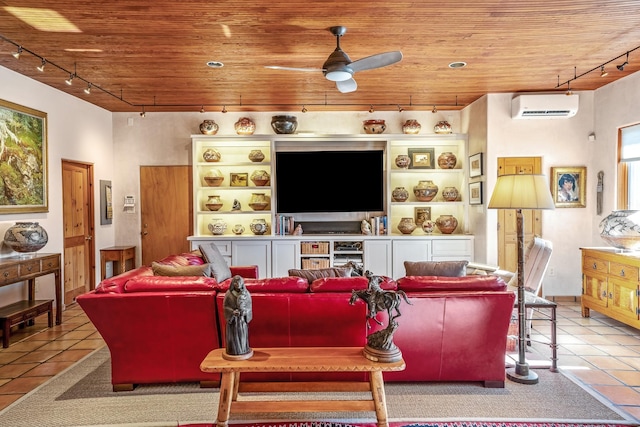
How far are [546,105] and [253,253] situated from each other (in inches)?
175

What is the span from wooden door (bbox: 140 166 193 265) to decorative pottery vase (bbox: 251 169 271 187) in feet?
3.60

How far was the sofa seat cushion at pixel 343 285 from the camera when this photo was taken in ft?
9.43

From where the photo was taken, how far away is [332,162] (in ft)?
21.1

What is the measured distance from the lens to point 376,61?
3416 mm

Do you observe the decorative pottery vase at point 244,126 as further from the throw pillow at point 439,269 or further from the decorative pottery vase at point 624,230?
the decorative pottery vase at point 624,230

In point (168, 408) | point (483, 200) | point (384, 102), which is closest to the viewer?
point (168, 408)

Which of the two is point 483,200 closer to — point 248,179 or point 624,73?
point 624,73

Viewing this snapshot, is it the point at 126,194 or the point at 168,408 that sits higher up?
the point at 126,194

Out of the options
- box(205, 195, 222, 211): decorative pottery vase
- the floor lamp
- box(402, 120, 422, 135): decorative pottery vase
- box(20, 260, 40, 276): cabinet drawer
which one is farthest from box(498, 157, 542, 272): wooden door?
box(20, 260, 40, 276): cabinet drawer

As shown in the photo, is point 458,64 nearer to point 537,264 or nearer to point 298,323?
point 537,264

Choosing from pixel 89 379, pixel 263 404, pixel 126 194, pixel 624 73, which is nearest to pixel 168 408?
pixel 263 404

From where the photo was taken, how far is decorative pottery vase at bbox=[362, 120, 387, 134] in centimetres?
625

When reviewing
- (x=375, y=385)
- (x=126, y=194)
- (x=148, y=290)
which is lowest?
(x=375, y=385)

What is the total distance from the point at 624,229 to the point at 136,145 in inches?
264
